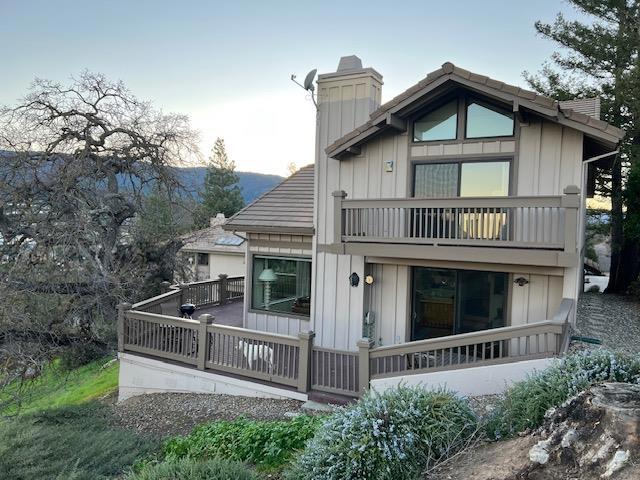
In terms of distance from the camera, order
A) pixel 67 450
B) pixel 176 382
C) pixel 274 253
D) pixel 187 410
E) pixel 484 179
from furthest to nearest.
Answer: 1. pixel 274 253
2. pixel 176 382
3. pixel 484 179
4. pixel 187 410
5. pixel 67 450

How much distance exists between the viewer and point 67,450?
6414mm

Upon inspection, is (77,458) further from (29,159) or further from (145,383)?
(29,159)

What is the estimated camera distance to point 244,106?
A: 23484mm

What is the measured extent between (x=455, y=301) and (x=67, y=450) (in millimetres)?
7205

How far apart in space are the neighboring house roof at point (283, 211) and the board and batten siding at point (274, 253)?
29cm

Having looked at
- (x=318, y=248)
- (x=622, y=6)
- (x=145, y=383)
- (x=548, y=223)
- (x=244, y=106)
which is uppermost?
(x=622, y=6)

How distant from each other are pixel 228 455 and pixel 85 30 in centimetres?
1733

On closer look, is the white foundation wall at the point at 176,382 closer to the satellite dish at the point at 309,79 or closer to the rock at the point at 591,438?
the rock at the point at 591,438

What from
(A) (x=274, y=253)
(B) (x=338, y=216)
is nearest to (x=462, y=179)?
(B) (x=338, y=216)

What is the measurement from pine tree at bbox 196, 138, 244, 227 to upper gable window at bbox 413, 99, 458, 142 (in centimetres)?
3490

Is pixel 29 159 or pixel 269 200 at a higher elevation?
pixel 29 159

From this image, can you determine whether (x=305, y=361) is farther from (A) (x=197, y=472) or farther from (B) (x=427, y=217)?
(A) (x=197, y=472)

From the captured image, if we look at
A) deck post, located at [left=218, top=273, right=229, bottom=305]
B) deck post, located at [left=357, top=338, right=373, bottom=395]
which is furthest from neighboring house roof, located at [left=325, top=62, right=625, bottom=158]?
deck post, located at [left=218, top=273, right=229, bottom=305]

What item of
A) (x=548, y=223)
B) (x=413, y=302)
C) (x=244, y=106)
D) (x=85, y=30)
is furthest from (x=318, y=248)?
(x=244, y=106)
